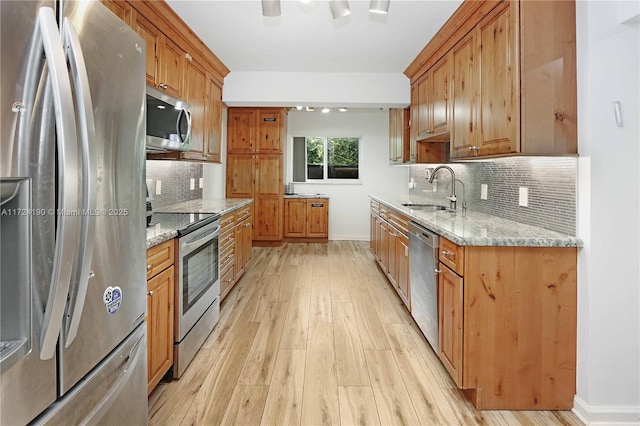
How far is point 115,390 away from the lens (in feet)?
4.09

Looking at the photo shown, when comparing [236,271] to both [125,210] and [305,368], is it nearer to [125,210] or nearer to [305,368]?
[305,368]

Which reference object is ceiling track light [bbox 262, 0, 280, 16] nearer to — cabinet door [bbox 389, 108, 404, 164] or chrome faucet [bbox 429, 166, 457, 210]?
chrome faucet [bbox 429, 166, 457, 210]

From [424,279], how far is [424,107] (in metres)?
1.96

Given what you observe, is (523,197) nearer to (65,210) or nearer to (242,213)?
(65,210)

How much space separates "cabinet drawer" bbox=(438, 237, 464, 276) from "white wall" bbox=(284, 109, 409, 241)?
498cm

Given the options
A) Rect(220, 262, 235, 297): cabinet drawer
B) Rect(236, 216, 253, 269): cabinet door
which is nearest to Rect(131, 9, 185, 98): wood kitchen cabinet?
Rect(220, 262, 235, 297): cabinet drawer

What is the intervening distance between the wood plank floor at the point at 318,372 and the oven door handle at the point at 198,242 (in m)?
0.75

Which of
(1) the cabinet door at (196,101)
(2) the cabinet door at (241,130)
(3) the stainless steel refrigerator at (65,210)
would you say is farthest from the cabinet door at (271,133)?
(3) the stainless steel refrigerator at (65,210)

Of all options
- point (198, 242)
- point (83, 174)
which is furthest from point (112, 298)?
point (198, 242)

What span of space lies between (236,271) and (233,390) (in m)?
1.98

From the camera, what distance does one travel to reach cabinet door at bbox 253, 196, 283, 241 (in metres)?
6.41

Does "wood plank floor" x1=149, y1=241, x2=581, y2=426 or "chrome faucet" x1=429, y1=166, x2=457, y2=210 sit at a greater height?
"chrome faucet" x1=429, y1=166, x2=457, y2=210

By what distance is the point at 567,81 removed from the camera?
1906 millimetres

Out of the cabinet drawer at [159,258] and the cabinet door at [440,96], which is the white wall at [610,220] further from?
the cabinet drawer at [159,258]
